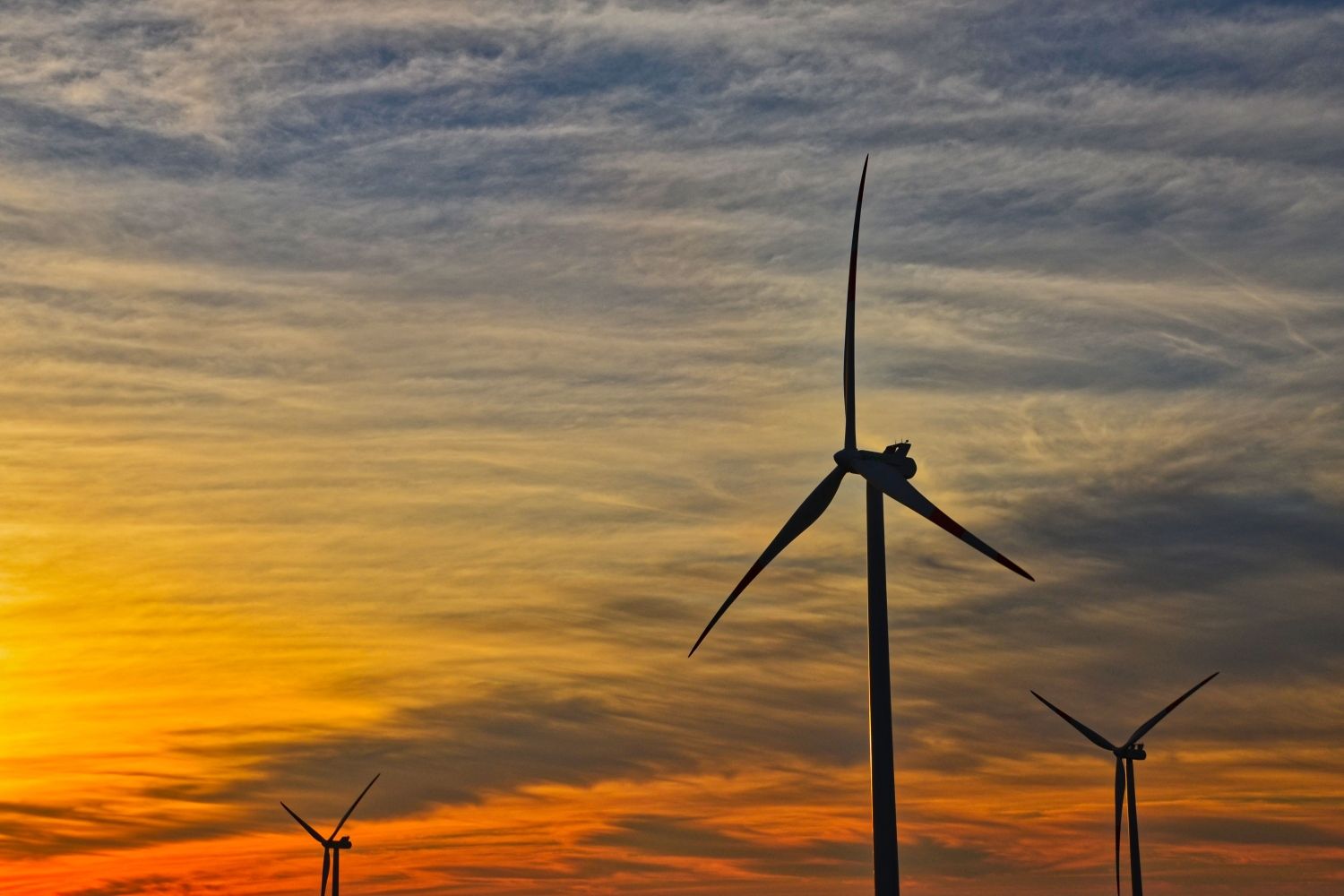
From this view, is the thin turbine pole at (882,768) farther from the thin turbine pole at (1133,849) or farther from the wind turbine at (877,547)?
the thin turbine pole at (1133,849)

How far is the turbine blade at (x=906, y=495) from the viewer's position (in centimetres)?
9794

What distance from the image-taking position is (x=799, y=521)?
105 metres

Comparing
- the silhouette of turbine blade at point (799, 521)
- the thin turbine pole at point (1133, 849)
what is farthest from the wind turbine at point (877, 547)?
the thin turbine pole at point (1133, 849)

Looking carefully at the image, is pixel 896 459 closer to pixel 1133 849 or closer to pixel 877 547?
pixel 877 547

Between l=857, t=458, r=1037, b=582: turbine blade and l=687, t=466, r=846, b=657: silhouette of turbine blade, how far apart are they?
357 cm

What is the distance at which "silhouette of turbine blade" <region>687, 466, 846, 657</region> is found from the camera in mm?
103375

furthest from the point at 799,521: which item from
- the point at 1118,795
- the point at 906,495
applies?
the point at 1118,795

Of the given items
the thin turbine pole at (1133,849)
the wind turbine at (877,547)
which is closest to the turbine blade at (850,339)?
the wind turbine at (877,547)

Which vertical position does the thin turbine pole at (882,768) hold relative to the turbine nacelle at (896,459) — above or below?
below

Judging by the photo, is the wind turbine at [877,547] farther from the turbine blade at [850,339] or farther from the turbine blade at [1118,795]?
the turbine blade at [1118,795]

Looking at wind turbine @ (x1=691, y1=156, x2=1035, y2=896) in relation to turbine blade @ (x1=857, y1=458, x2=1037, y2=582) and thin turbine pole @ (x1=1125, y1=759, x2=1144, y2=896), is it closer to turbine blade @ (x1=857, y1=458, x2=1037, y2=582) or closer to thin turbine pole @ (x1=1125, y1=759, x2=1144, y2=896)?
turbine blade @ (x1=857, y1=458, x2=1037, y2=582)

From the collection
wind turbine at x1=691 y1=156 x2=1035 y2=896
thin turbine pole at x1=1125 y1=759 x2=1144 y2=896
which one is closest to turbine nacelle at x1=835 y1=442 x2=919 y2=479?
wind turbine at x1=691 y1=156 x2=1035 y2=896

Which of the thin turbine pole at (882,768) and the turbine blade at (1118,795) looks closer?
the thin turbine pole at (882,768)

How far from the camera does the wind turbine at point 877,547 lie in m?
87.5
